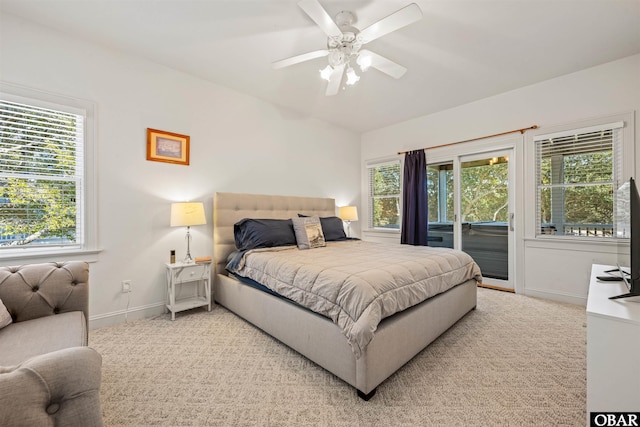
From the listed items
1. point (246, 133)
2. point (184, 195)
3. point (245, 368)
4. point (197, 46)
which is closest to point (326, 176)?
point (246, 133)

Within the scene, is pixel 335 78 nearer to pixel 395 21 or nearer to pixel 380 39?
pixel 380 39

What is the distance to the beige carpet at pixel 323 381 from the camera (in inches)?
59.8

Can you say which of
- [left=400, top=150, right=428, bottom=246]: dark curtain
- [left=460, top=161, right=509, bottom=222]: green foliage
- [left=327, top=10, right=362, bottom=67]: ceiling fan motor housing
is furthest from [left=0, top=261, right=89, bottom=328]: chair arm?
[left=460, top=161, right=509, bottom=222]: green foliage

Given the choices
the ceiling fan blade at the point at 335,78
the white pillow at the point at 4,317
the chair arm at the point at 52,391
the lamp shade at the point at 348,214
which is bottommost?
the white pillow at the point at 4,317

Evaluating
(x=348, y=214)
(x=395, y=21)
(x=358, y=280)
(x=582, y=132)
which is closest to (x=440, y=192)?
(x=348, y=214)

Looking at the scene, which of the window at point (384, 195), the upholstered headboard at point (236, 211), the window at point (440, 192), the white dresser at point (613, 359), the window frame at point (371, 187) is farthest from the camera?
the window at point (384, 195)

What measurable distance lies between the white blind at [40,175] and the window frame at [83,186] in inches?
1.4

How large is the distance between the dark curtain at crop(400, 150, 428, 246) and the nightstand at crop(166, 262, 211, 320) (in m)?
3.13

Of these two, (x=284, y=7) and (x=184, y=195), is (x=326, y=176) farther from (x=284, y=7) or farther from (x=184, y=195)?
(x=284, y=7)

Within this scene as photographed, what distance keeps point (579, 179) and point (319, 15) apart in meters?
3.52

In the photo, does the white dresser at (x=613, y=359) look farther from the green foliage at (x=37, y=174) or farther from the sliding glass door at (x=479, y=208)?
the green foliage at (x=37, y=174)

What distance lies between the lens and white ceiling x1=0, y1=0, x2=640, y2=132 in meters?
2.18

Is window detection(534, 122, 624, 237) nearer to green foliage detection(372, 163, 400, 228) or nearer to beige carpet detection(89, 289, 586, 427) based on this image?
beige carpet detection(89, 289, 586, 427)

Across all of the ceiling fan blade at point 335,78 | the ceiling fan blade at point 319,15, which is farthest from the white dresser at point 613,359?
the ceiling fan blade at point 335,78
